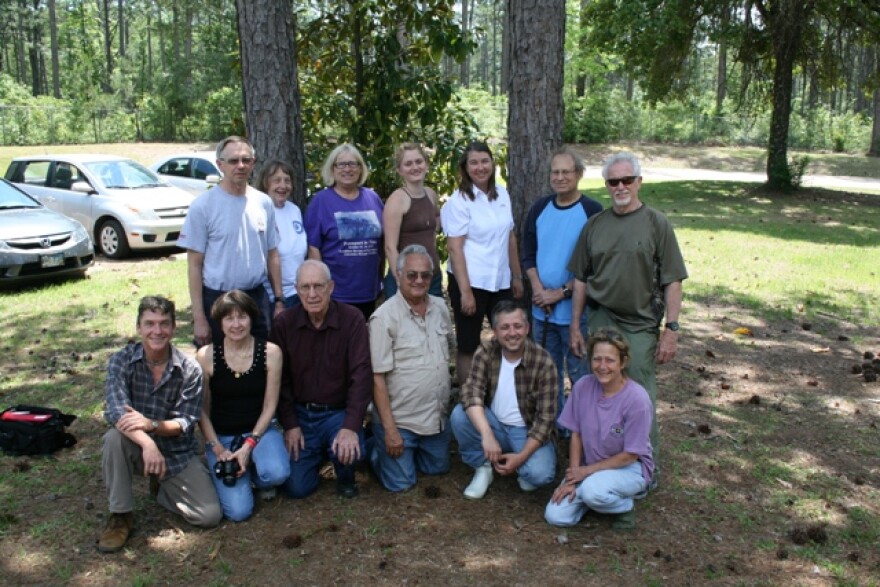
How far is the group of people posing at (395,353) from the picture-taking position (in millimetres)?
4219

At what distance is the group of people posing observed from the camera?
13.8 feet

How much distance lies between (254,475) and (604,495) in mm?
1915

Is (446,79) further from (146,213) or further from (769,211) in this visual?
(769,211)

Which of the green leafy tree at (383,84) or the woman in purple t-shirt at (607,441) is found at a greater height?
the green leafy tree at (383,84)

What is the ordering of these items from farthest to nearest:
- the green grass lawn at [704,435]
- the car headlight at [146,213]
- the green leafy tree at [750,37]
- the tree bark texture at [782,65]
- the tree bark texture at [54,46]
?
the tree bark texture at [54,46] < the green leafy tree at [750,37] < the tree bark texture at [782,65] < the car headlight at [146,213] < the green grass lawn at [704,435]

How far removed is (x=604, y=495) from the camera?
411 cm

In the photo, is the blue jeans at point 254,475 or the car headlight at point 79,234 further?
the car headlight at point 79,234

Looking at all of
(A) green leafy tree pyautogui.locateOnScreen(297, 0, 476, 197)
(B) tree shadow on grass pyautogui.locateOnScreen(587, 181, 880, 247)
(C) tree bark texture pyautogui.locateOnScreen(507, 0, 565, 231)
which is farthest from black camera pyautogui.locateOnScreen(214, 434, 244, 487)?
(B) tree shadow on grass pyautogui.locateOnScreen(587, 181, 880, 247)

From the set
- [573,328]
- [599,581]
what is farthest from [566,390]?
[599,581]

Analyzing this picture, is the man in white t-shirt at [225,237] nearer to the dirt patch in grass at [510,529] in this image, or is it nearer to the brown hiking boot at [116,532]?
the brown hiking boot at [116,532]

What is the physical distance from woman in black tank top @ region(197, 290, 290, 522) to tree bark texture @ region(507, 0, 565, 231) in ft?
7.82

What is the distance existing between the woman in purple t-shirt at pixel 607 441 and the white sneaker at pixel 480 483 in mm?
434

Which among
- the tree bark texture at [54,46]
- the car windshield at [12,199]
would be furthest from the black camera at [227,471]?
the tree bark texture at [54,46]

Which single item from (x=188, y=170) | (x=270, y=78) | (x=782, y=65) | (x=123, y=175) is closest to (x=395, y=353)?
(x=270, y=78)
